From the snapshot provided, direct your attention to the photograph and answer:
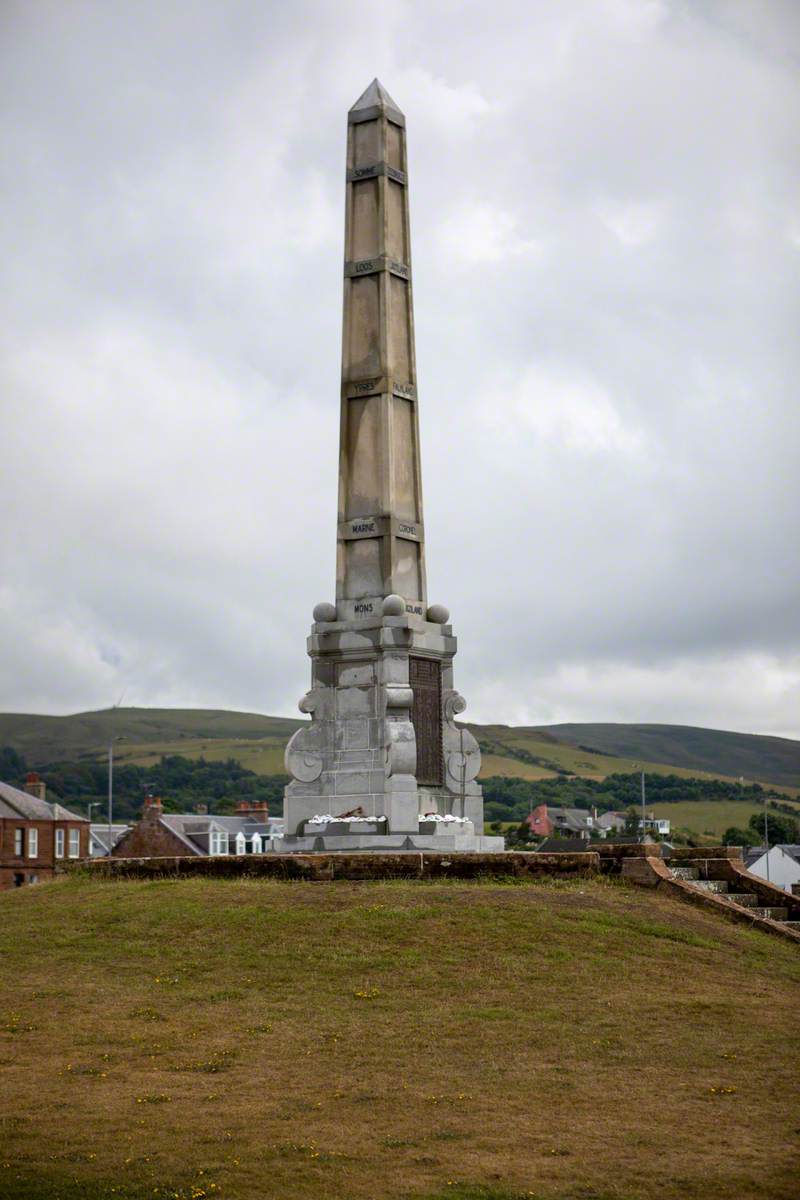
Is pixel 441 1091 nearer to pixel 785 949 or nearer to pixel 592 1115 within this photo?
pixel 592 1115

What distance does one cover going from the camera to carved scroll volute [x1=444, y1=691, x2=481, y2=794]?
28.0 m

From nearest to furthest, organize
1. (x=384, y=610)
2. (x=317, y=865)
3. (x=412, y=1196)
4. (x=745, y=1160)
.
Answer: (x=412, y=1196), (x=745, y=1160), (x=317, y=865), (x=384, y=610)

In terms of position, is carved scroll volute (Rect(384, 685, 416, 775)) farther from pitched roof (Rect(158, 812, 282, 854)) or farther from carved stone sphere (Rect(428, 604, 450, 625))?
pitched roof (Rect(158, 812, 282, 854))

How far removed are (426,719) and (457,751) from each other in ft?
3.15

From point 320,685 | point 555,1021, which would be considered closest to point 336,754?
point 320,685

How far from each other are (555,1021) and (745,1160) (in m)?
4.07

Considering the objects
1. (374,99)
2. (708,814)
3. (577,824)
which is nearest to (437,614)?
(374,99)

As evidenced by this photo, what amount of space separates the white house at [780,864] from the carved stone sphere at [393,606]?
64771 millimetres

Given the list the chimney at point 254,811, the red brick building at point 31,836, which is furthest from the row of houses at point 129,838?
the chimney at point 254,811

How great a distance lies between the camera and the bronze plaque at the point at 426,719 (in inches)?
1083

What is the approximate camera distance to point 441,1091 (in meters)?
14.9

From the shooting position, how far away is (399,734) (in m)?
26.5

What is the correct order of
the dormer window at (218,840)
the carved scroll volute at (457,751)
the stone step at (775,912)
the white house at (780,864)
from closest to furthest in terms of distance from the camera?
1. the stone step at (775,912)
2. the carved scroll volute at (457,751)
3. the white house at (780,864)
4. the dormer window at (218,840)

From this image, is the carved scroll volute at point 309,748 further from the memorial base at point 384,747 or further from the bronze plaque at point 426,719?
the bronze plaque at point 426,719
